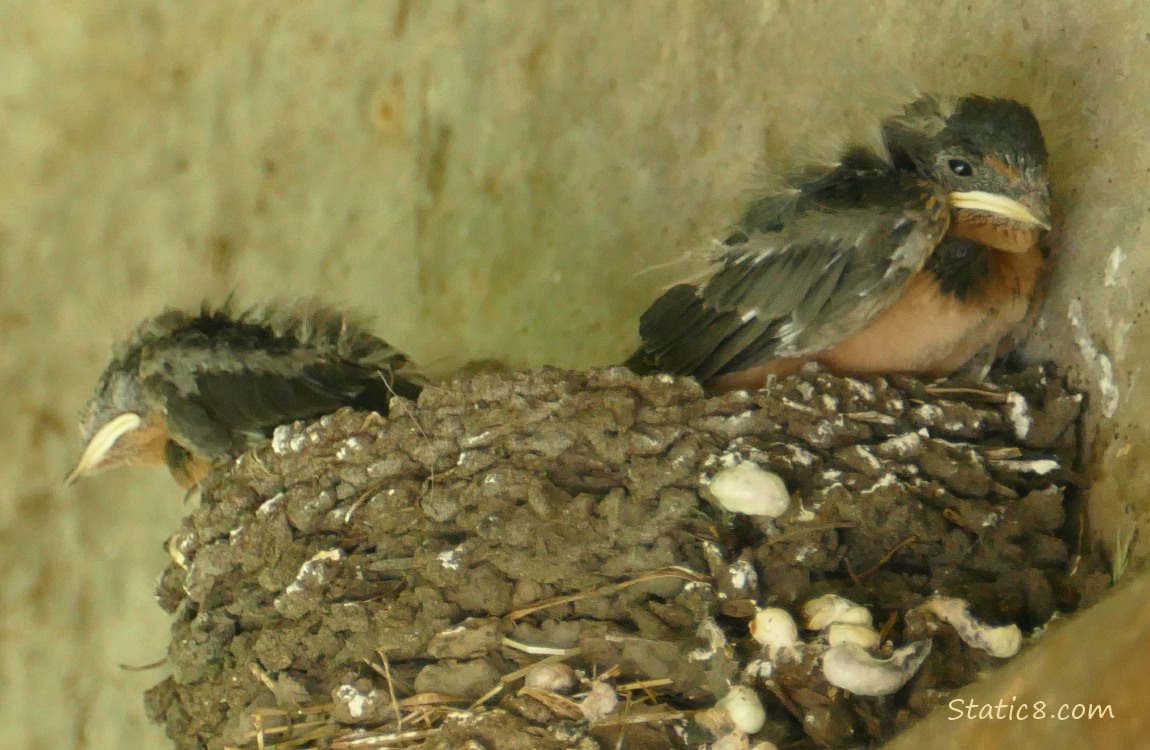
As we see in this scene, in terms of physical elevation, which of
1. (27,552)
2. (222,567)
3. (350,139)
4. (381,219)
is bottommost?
(27,552)

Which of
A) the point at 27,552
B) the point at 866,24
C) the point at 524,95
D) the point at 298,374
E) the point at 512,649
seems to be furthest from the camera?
the point at 524,95

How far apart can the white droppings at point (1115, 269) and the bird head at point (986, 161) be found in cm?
11

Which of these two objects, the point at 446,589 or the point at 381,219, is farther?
the point at 381,219

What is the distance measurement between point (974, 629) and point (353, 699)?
79cm

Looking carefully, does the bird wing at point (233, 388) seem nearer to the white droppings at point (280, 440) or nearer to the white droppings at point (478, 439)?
the white droppings at point (280, 440)

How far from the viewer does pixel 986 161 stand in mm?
1634

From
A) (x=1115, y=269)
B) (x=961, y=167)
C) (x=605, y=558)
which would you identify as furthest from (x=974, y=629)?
(x=961, y=167)

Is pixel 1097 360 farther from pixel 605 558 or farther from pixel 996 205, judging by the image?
pixel 605 558

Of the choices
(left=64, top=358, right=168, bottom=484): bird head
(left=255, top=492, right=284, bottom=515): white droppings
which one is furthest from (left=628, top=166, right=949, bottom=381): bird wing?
(left=64, top=358, right=168, bottom=484): bird head

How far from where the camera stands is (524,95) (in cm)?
243

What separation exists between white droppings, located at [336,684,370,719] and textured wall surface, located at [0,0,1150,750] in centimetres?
84

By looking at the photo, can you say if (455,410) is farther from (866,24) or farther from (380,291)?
(866,24)

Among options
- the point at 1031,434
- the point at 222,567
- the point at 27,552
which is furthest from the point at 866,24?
the point at 27,552

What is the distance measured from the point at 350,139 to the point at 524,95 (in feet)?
1.26
